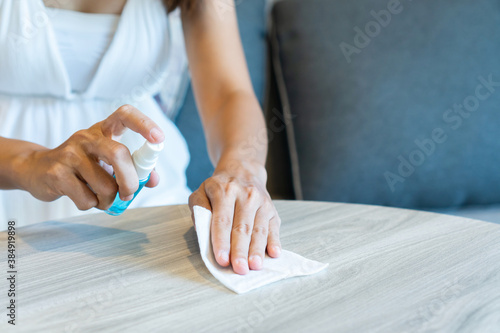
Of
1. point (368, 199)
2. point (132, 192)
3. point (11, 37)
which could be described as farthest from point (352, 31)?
point (132, 192)

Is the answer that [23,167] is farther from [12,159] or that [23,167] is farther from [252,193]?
[252,193]

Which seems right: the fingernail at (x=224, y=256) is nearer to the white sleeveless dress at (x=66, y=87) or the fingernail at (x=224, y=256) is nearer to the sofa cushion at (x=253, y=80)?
the white sleeveless dress at (x=66, y=87)

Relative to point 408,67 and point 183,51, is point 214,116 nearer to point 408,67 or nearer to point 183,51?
point 183,51

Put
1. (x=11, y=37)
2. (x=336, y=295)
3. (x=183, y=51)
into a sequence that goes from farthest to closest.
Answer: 1. (x=183, y=51)
2. (x=11, y=37)
3. (x=336, y=295)

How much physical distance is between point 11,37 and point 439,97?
970 millimetres

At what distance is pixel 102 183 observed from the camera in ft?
1.69

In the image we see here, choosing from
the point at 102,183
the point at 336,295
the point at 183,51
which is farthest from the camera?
the point at 183,51

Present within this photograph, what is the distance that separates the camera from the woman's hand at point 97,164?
1.57 feet

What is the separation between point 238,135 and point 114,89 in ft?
1.04

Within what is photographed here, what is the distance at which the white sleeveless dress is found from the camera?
0.82 m

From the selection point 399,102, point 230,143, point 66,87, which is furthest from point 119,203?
point 399,102

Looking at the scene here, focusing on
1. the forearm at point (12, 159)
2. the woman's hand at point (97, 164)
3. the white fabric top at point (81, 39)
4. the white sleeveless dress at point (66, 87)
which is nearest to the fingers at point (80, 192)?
the woman's hand at point (97, 164)

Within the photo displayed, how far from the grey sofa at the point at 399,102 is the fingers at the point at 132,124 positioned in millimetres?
807

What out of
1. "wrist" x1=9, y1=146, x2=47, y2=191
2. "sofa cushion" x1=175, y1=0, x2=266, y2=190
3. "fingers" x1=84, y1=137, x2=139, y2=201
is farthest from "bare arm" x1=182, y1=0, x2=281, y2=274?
"sofa cushion" x1=175, y1=0, x2=266, y2=190
